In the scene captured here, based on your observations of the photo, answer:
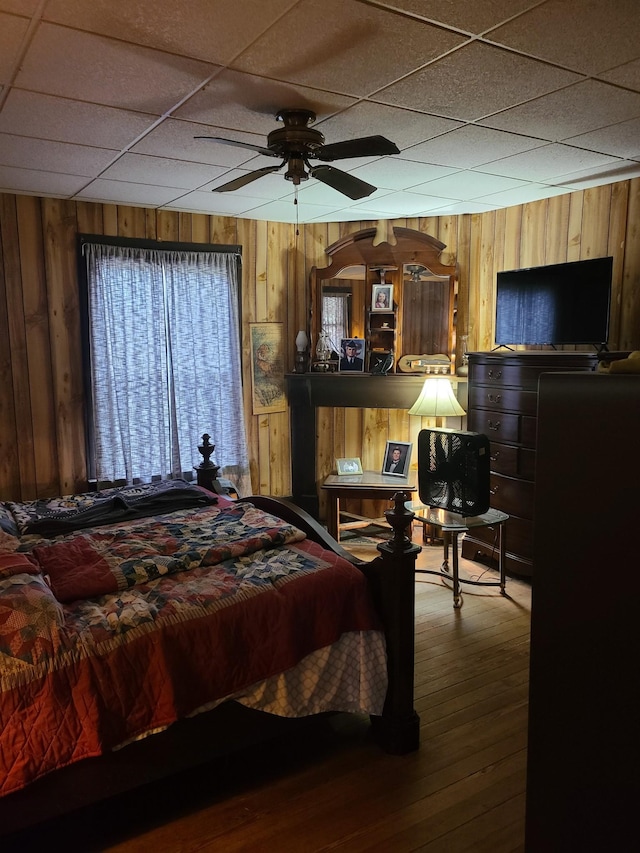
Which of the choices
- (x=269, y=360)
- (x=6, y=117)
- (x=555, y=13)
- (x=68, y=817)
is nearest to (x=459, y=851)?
(x=68, y=817)

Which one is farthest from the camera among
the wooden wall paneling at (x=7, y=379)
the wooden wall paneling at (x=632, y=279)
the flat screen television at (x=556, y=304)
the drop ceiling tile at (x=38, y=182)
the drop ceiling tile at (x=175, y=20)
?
the wooden wall paneling at (x=7, y=379)

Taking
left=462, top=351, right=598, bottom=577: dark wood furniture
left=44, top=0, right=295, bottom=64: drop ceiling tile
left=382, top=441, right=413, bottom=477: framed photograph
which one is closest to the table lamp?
left=462, top=351, right=598, bottom=577: dark wood furniture

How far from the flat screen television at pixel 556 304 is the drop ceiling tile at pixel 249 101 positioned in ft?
6.83

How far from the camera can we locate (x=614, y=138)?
9.89ft

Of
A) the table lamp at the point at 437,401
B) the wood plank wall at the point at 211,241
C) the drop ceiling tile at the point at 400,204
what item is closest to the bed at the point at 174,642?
the wood plank wall at the point at 211,241

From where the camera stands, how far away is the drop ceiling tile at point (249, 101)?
7.63 ft

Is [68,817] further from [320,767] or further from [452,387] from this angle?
[452,387]

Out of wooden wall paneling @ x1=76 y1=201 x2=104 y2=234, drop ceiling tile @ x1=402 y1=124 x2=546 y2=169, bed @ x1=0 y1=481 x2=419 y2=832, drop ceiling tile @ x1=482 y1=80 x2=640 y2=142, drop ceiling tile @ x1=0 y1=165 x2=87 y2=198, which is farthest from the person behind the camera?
wooden wall paneling @ x1=76 y1=201 x2=104 y2=234

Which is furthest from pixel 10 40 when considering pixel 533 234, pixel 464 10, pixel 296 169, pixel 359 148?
pixel 533 234

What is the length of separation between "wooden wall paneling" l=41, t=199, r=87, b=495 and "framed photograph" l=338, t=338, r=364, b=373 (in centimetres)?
202

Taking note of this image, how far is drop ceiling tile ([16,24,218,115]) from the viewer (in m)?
2.00

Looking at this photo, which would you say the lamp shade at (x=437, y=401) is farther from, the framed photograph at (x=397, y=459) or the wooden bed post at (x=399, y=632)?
the wooden bed post at (x=399, y=632)

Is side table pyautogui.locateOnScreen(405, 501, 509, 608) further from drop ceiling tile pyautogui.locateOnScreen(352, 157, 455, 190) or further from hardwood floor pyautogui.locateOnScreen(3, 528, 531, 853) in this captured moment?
drop ceiling tile pyautogui.locateOnScreen(352, 157, 455, 190)

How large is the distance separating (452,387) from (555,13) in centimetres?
314
